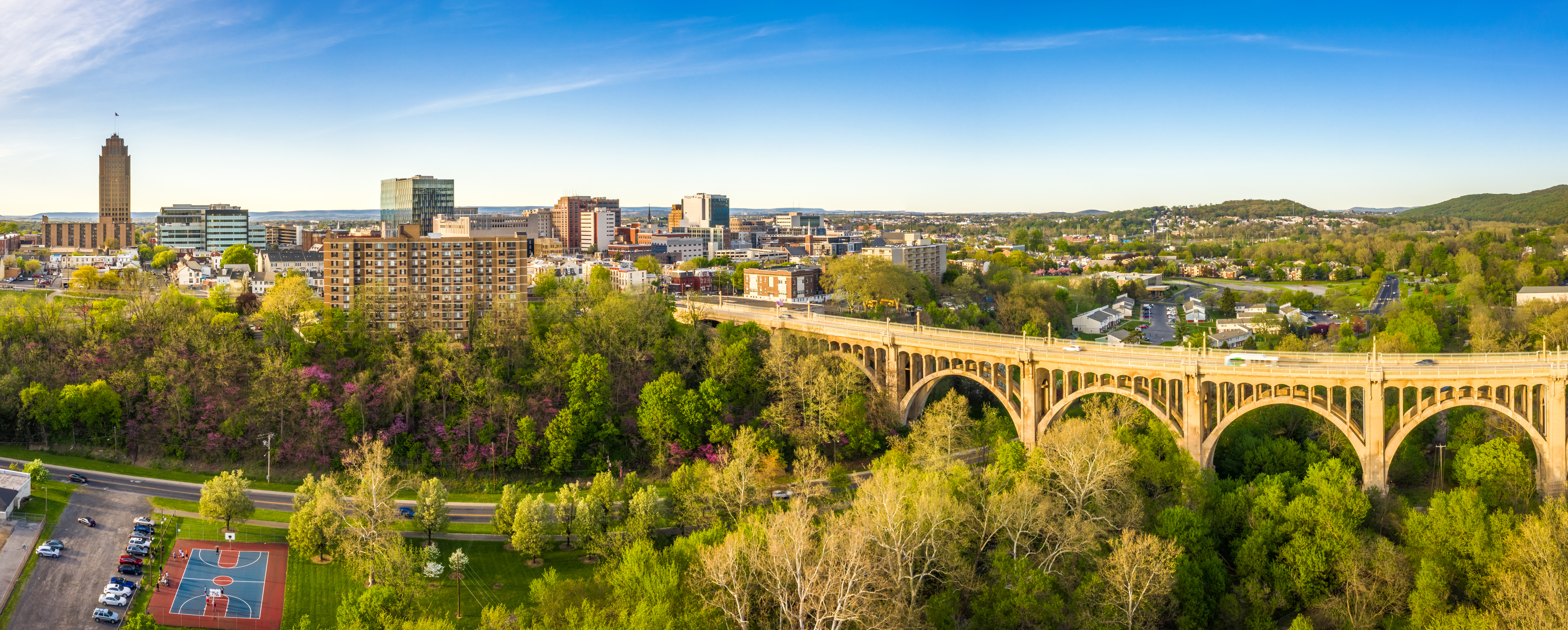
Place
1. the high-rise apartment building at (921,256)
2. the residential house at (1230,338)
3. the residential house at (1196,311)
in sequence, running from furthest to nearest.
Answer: the high-rise apartment building at (921,256)
the residential house at (1196,311)
the residential house at (1230,338)

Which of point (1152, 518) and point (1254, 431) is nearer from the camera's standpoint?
point (1152, 518)

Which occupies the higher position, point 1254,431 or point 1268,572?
point 1254,431

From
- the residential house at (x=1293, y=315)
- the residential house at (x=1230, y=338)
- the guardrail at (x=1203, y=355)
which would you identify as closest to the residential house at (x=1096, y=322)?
the residential house at (x=1230, y=338)

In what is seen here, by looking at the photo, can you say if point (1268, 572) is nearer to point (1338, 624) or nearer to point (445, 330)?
point (1338, 624)

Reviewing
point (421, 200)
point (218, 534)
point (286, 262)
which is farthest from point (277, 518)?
point (421, 200)

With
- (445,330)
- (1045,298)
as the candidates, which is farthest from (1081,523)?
(1045,298)

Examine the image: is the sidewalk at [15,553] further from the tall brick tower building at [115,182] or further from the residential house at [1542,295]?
the tall brick tower building at [115,182]
